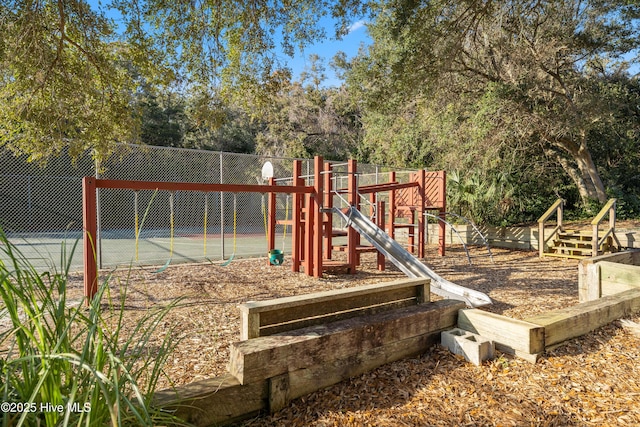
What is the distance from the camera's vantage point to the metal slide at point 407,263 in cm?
482

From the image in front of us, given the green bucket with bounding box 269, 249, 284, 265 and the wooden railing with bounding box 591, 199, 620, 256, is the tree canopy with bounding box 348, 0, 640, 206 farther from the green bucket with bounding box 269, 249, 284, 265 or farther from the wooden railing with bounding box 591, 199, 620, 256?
the green bucket with bounding box 269, 249, 284, 265

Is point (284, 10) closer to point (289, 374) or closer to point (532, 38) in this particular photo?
point (289, 374)

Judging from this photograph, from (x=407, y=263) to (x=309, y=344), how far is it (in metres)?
3.73

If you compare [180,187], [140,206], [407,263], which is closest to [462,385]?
[407,263]

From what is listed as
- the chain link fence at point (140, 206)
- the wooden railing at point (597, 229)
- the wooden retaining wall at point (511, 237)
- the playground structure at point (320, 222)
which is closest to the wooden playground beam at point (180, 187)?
the playground structure at point (320, 222)

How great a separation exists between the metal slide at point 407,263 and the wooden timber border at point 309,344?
1.66 meters

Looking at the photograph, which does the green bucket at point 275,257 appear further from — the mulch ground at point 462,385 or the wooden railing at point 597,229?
the wooden railing at point 597,229

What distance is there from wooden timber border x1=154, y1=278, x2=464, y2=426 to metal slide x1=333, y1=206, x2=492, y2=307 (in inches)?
65.2

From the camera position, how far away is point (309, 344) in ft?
7.80

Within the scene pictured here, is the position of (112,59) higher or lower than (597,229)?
higher

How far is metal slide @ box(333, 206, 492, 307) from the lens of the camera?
4.82m

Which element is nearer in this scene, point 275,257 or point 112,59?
point 112,59

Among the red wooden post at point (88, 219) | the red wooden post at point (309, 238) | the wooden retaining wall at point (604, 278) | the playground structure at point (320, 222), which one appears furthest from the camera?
the red wooden post at point (309, 238)

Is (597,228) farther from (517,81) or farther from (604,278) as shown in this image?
(604,278)
